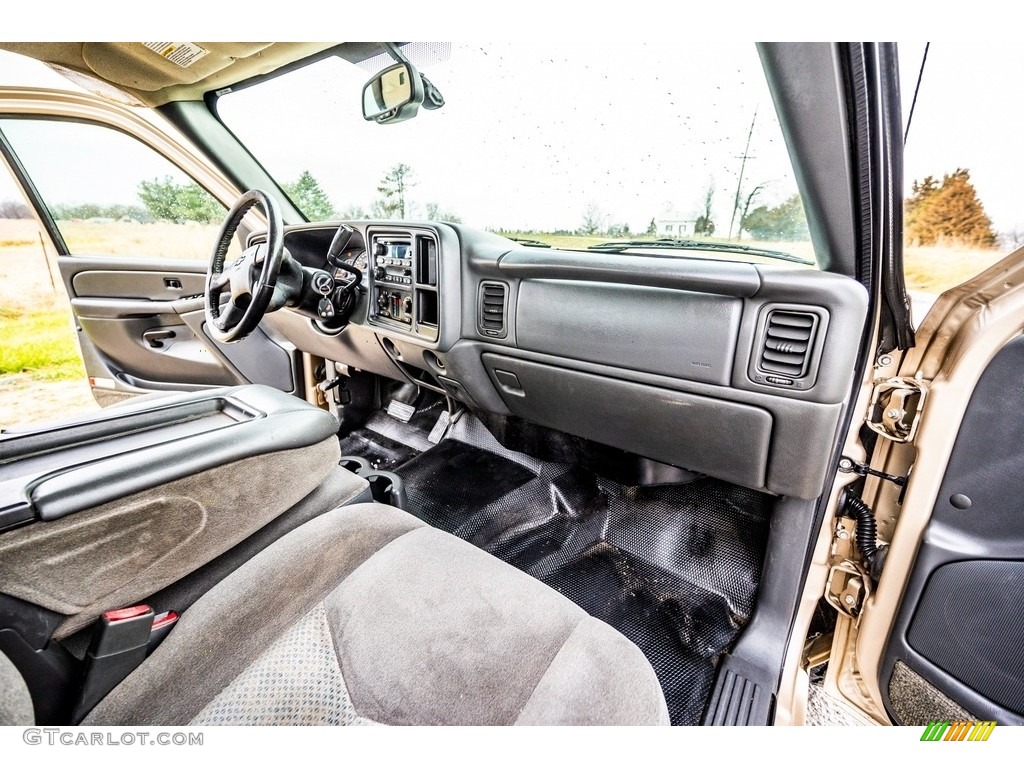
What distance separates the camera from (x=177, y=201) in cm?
207

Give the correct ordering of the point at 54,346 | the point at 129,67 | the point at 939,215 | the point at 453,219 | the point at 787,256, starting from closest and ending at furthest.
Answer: the point at 939,215 → the point at 787,256 → the point at 129,67 → the point at 453,219 → the point at 54,346

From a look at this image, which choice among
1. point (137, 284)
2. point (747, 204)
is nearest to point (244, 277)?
point (137, 284)

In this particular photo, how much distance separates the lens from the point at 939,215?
786 millimetres

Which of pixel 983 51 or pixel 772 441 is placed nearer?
pixel 983 51

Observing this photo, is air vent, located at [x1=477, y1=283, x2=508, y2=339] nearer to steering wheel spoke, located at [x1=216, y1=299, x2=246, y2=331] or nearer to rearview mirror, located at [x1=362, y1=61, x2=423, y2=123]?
rearview mirror, located at [x1=362, y1=61, x2=423, y2=123]

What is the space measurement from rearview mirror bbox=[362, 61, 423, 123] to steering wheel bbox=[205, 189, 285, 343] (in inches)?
17.0

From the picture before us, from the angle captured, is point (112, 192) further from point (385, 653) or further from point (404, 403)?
point (385, 653)

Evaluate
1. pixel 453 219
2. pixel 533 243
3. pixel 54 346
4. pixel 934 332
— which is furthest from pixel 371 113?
pixel 54 346

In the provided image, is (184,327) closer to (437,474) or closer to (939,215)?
(437,474)

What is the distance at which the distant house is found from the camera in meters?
1.14

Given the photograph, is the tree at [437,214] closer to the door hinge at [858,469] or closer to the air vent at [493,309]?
the air vent at [493,309]

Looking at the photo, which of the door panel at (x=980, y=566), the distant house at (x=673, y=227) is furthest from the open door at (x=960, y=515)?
the distant house at (x=673, y=227)

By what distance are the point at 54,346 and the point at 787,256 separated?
2.70m
